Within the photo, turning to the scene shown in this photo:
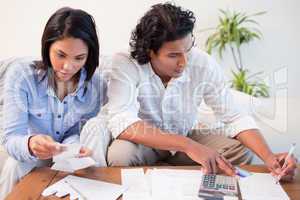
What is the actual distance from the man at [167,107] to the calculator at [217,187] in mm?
45

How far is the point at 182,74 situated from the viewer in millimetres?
1366

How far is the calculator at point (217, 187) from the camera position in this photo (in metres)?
0.92

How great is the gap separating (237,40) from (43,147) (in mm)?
2094

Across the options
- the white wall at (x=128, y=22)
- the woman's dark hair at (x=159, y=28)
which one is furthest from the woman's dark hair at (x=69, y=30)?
the white wall at (x=128, y=22)

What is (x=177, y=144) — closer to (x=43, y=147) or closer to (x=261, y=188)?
(x=261, y=188)

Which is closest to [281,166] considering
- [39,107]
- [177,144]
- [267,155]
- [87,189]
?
[267,155]

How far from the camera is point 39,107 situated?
1.24 m

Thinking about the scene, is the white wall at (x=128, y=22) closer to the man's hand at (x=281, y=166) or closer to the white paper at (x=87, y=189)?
the man's hand at (x=281, y=166)

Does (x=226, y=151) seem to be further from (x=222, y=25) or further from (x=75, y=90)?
(x=222, y=25)

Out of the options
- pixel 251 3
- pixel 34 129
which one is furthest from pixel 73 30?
pixel 251 3

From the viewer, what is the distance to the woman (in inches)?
43.3

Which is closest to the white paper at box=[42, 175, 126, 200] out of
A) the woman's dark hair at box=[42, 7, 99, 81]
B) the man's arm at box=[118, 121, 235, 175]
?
the man's arm at box=[118, 121, 235, 175]

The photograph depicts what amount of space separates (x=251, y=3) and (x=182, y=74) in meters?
1.74

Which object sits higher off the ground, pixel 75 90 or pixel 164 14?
pixel 164 14
